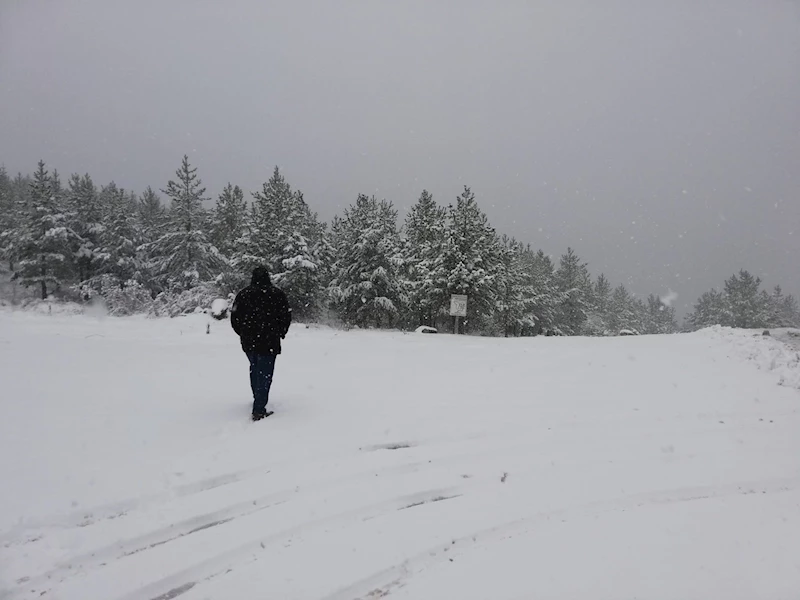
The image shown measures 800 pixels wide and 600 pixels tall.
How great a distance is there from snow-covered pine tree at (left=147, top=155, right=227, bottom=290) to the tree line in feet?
0.37

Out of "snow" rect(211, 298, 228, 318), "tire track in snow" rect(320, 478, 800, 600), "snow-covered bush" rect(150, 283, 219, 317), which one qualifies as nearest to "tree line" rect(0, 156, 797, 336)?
"snow-covered bush" rect(150, 283, 219, 317)

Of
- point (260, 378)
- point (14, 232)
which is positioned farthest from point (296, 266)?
point (14, 232)

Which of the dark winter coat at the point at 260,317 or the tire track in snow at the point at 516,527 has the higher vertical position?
the dark winter coat at the point at 260,317

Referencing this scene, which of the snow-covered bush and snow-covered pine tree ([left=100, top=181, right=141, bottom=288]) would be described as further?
snow-covered pine tree ([left=100, top=181, right=141, bottom=288])

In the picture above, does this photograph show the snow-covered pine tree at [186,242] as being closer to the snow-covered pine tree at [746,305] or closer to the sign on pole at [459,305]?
the sign on pole at [459,305]

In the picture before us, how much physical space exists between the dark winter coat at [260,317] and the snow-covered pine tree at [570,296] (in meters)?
49.8

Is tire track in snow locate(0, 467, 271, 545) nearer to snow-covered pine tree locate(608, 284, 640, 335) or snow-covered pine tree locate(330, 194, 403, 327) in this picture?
snow-covered pine tree locate(330, 194, 403, 327)

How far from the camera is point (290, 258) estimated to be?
28375 mm

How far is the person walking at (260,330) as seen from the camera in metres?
5.95

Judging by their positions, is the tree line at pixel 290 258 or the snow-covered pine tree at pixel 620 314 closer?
the tree line at pixel 290 258

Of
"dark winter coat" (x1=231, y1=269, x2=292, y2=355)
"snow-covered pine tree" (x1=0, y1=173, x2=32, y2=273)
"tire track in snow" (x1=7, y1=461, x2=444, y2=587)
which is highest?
"snow-covered pine tree" (x1=0, y1=173, x2=32, y2=273)

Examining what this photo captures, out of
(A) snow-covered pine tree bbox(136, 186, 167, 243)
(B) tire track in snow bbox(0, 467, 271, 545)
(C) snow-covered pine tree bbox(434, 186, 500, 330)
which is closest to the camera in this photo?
(B) tire track in snow bbox(0, 467, 271, 545)

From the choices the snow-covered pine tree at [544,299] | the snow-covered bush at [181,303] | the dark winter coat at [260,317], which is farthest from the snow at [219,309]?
the snow-covered pine tree at [544,299]

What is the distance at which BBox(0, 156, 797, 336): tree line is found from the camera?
2925 centimetres
